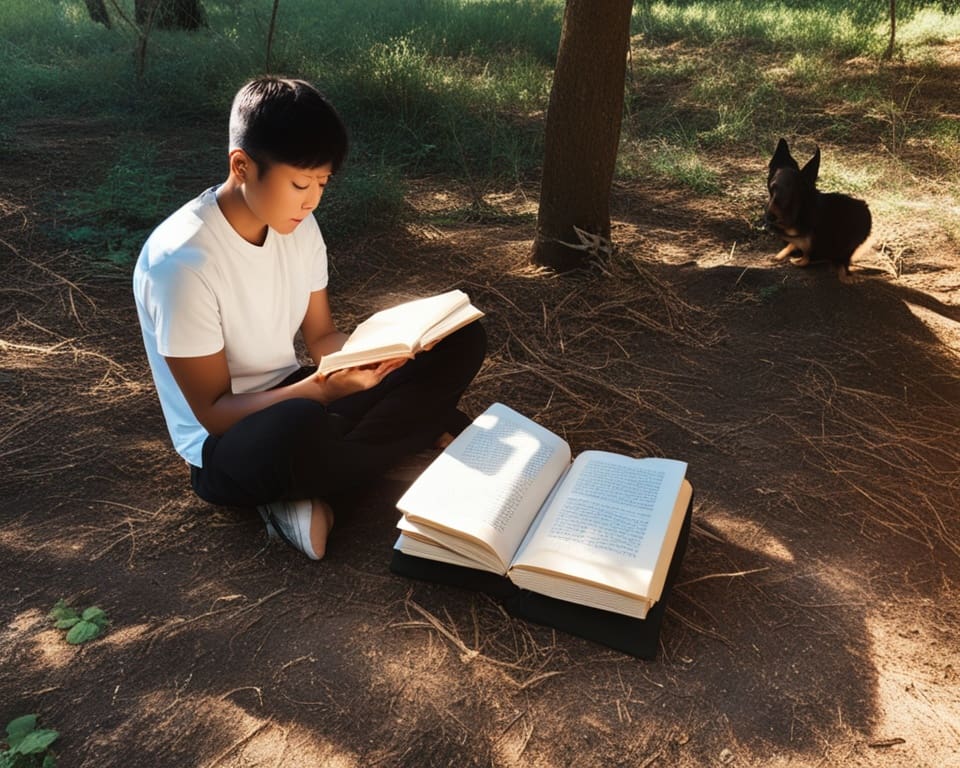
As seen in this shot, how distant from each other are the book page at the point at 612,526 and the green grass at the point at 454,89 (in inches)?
112

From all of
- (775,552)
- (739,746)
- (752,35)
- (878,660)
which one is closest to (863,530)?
(775,552)

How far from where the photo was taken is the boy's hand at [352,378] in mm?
2076

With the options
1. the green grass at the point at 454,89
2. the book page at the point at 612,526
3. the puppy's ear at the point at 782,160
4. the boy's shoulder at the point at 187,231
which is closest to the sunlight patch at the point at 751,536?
the book page at the point at 612,526

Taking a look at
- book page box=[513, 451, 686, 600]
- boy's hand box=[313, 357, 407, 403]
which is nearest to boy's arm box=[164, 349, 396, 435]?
boy's hand box=[313, 357, 407, 403]

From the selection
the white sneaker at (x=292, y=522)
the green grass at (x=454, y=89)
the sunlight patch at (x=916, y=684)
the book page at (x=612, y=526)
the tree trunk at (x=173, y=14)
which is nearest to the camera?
the sunlight patch at (x=916, y=684)

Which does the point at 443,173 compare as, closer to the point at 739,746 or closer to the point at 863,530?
the point at 863,530

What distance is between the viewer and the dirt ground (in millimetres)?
1722

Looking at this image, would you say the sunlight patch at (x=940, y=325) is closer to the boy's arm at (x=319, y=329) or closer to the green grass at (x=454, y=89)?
the green grass at (x=454, y=89)

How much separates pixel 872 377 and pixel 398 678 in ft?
7.99

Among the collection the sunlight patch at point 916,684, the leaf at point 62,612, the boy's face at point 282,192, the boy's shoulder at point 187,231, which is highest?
the boy's face at point 282,192

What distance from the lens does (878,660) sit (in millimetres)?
1919

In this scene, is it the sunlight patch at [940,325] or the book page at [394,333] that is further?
the sunlight patch at [940,325]

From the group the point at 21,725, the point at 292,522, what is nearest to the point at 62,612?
the point at 21,725

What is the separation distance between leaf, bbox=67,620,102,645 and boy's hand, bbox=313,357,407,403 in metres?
0.81
